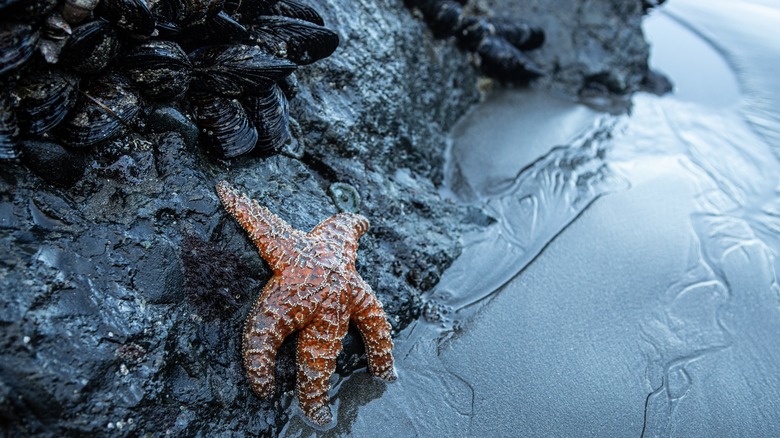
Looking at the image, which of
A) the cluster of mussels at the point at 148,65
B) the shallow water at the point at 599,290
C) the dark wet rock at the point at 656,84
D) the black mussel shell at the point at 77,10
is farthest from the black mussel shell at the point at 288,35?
the dark wet rock at the point at 656,84

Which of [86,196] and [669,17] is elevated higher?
[669,17]

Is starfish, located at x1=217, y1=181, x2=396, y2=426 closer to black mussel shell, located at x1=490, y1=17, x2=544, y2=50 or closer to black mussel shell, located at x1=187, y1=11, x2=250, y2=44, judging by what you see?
black mussel shell, located at x1=187, y1=11, x2=250, y2=44

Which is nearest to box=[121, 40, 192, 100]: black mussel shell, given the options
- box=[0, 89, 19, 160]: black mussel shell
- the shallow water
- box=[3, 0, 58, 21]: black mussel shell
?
box=[3, 0, 58, 21]: black mussel shell

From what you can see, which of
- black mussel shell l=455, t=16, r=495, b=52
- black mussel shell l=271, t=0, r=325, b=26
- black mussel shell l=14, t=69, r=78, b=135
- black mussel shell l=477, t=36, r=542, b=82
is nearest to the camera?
black mussel shell l=14, t=69, r=78, b=135

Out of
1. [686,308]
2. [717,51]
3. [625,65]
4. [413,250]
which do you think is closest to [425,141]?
[413,250]

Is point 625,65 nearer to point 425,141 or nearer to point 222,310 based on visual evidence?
point 425,141

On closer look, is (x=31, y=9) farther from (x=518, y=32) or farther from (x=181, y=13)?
(x=518, y=32)

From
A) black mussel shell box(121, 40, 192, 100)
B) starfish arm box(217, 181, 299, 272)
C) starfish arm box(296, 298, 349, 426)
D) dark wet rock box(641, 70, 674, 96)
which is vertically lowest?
starfish arm box(296, 298, 349, 426)
